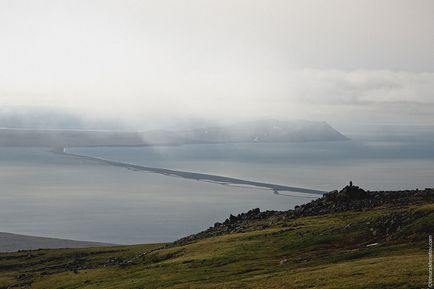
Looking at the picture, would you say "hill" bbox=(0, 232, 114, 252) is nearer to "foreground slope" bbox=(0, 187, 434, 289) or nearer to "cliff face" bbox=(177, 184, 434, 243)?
"foreground slope" bbox=(0, 187, 434, 289)

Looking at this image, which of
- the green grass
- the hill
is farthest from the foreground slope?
the hill

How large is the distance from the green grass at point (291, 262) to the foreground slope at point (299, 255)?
10cm

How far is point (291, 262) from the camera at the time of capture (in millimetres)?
60500

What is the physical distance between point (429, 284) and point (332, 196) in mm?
70433

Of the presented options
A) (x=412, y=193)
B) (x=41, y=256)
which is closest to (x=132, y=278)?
(x=412, y=193)

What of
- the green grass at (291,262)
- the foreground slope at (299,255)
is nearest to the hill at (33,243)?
the foreground slope at (299,255)

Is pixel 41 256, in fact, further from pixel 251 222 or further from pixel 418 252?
pixel 418 252

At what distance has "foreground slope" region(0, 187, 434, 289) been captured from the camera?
46.6 metres

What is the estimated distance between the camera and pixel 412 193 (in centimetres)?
10225

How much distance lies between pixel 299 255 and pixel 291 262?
4563 mm

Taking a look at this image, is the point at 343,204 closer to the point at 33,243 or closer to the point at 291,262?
the point at 291,262

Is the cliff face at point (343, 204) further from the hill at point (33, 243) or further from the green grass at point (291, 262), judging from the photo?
A: the hill at point (33, 243)

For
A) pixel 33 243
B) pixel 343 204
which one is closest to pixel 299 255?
pixel 343 204

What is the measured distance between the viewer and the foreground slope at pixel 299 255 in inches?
1833
